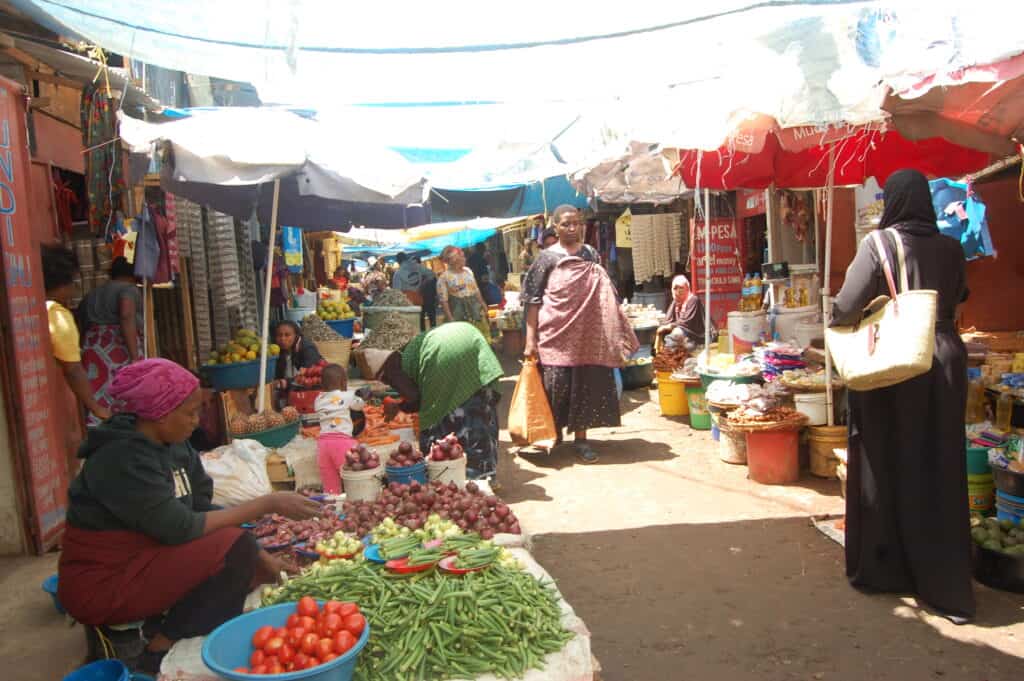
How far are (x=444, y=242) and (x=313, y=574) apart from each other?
17.4 m

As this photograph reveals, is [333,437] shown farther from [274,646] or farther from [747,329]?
[747,329]

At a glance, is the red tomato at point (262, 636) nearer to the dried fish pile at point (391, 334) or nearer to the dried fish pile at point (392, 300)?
the dried fish pile at point (391, 334)

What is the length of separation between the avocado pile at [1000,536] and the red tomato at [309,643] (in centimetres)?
347

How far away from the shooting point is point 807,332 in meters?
6.92

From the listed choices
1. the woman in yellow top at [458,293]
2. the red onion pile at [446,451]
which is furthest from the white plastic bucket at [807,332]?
the woman in yellow top at [458,293]

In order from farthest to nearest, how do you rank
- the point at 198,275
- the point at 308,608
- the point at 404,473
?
the point at 198,275
the point at 404,473
the point at 308,608

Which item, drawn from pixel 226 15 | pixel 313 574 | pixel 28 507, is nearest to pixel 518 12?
pixel 226 15

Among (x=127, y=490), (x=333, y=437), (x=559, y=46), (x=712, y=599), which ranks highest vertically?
(x=559, y=46)

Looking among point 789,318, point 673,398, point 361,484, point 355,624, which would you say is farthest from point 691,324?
point 355,624

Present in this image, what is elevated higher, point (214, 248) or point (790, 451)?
point (214, 248)

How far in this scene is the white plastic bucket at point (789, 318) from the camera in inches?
280

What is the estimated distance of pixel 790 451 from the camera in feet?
19.6

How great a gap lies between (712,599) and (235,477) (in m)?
2.78

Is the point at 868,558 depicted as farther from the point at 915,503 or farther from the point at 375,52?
the point at 375,52
